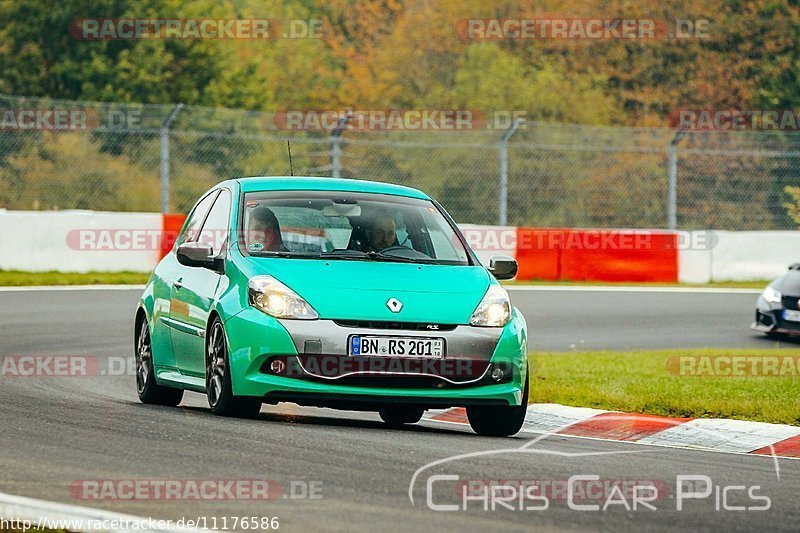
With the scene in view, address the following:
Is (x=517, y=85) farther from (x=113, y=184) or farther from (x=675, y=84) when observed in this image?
(x=113, y=184)

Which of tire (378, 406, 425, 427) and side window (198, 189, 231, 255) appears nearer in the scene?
side window (198, 189, 231, 255)

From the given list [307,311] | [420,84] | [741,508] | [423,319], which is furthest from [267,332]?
[420,84]

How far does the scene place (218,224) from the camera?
10.6m

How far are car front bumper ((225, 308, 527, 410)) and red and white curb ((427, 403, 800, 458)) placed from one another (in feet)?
4.02

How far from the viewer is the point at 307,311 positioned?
9.16 metres

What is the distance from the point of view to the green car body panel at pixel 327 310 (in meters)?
9.12

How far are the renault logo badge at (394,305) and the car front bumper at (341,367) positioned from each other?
92 millimetres

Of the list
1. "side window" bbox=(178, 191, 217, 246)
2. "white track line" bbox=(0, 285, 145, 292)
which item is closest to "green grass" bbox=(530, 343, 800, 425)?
"side window" bbox=(178, 191, 217, 246)

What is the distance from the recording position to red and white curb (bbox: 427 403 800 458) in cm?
980

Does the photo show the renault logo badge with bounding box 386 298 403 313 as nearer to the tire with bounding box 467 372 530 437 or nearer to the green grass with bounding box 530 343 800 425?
the tire with bounding box 467 372 530 437

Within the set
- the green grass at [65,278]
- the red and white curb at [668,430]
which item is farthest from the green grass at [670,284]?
the red and white curb at [668,430]

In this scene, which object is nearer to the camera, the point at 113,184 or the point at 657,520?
the point at 657,520

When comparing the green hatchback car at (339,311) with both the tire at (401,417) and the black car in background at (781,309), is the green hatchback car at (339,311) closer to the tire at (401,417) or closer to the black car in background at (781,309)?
the tire at (401,417)

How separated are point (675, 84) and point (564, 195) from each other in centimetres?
2613
